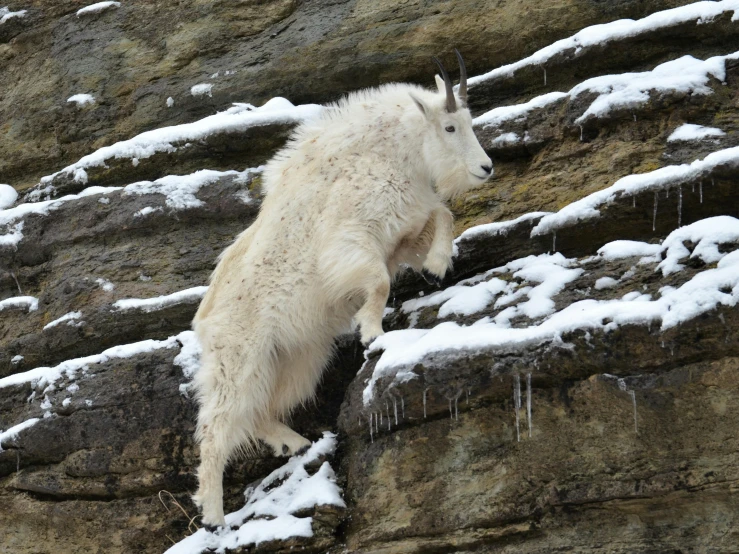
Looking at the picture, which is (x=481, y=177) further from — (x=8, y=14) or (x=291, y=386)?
(x=8, y=14)

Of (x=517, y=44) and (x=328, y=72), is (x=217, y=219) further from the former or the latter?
(x=517, y=44)

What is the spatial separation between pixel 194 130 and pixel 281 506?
5.01 metres

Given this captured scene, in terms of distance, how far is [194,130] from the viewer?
35.1 feet

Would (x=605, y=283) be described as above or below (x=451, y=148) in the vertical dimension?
below

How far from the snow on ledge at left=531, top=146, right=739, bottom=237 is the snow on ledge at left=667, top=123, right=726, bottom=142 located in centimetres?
77

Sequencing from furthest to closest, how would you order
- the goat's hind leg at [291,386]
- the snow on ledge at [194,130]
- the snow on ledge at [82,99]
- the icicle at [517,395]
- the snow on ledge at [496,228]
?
the snow on ledge at [82,99]
the snow on ledge at [194,130]
the snow on ledge at [496,228]
the goat's hind leg at [291,386]
the icicle at [517,395]

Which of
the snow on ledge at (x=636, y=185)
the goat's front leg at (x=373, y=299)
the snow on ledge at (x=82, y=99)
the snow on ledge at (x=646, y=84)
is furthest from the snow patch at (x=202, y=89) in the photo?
the snow on ledge at (x=636, y=185)

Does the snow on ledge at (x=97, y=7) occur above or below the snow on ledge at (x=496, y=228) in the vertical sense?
above

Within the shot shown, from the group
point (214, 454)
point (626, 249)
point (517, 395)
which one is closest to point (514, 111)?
point (626, 249)

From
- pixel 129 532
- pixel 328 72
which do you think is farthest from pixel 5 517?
pixel 328 72

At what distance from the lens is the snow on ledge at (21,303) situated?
9.94 meters

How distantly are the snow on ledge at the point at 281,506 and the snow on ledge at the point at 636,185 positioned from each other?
2.49 meters

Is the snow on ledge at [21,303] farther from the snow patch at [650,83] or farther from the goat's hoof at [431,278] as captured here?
the snow patch at [650,83]

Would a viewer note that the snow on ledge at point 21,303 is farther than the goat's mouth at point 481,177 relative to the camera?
Yes
